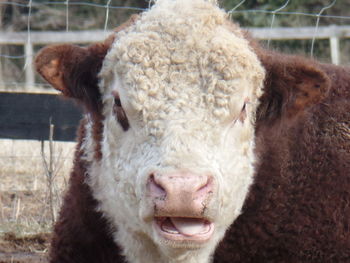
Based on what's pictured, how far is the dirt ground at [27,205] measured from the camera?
6191 mm

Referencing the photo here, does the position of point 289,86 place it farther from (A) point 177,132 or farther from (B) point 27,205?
(B) point 27,205

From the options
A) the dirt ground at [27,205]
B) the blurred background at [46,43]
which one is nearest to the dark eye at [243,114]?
the blurred background at [46,43]

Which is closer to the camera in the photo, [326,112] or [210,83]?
[210,83]

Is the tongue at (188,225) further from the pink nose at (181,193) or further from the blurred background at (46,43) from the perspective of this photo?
the blurred background at (46,43)

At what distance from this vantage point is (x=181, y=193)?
11.6ft

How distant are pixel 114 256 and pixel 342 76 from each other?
1.64 metres

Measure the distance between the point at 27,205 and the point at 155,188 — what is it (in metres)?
3.62

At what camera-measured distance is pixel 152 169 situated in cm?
372

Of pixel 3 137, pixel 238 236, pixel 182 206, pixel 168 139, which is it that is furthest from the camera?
pixel 3 137

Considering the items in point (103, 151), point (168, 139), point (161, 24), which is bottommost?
point (103, 151)

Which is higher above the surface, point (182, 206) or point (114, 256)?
point (182, 206)

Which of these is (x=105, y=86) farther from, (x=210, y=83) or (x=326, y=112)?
(x=326, y=112)

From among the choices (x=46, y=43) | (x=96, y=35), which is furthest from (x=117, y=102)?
(x=46, y=43)

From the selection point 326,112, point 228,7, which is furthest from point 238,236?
point 228,7
